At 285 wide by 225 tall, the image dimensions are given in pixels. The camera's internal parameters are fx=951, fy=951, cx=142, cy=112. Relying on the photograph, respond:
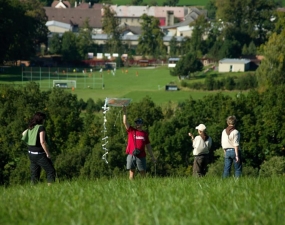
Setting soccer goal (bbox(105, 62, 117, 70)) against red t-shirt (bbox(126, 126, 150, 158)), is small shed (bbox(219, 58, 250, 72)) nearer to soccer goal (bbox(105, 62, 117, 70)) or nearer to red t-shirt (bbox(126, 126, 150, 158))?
soccer goal (bbox(105, 62, 117, 70))

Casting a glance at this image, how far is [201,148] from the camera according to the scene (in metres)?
14.4

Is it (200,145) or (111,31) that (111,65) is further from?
(200,145)

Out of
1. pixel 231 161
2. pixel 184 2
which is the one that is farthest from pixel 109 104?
pixel 184 2

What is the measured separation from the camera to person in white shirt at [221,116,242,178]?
13805 millimetres

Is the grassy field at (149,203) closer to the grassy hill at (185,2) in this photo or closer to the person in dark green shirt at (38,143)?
the person in dark green shirt at (38,143)

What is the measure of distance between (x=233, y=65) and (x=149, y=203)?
82343mm

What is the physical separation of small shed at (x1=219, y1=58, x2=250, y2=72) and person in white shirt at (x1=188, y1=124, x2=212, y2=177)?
7494cm

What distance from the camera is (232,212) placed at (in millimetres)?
8258

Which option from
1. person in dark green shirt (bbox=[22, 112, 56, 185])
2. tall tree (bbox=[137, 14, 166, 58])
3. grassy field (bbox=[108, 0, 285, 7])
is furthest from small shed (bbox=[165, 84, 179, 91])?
grassy field (bbox=[108, 0, 285, 7])

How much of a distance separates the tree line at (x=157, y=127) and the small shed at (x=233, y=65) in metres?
44.1

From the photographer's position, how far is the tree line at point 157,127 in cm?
3649

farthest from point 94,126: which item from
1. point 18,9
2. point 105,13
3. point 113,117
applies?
point 105,13

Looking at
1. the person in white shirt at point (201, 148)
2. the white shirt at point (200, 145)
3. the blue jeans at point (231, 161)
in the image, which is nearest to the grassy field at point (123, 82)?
the person in white shirt at point (201, 148)

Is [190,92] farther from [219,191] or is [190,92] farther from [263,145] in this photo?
[219,191]
